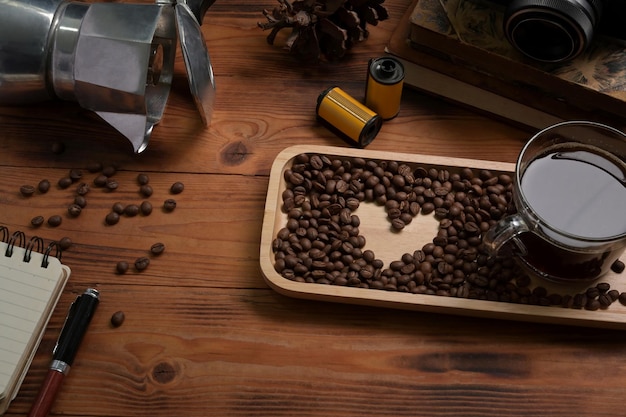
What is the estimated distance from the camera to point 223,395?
969 millimetres

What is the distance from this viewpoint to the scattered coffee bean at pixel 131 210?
3.66 ft

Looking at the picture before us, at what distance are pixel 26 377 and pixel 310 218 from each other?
46 centimetres

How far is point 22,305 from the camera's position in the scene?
38.8 inches

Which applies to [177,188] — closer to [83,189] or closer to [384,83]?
[83,189]

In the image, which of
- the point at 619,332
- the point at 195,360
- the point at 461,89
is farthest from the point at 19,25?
the point at 619,332

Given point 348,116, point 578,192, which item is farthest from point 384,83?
point 578,192

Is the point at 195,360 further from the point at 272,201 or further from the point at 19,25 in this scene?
the point at 19,25

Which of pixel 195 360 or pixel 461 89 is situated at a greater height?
pixel 461 89

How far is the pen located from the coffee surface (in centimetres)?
63

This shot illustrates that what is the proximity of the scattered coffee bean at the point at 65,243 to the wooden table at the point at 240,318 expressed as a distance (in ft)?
0.04

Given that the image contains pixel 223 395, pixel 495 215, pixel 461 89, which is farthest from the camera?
pixel 461 89

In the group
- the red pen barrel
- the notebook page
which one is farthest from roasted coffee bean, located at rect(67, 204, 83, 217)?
the red pen barrel

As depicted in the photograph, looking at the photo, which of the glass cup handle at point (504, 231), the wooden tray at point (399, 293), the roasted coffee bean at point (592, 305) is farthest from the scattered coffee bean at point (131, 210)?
the roasted coffee bean at point (592, 305)

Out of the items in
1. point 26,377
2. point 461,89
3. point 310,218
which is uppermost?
point 461,89
